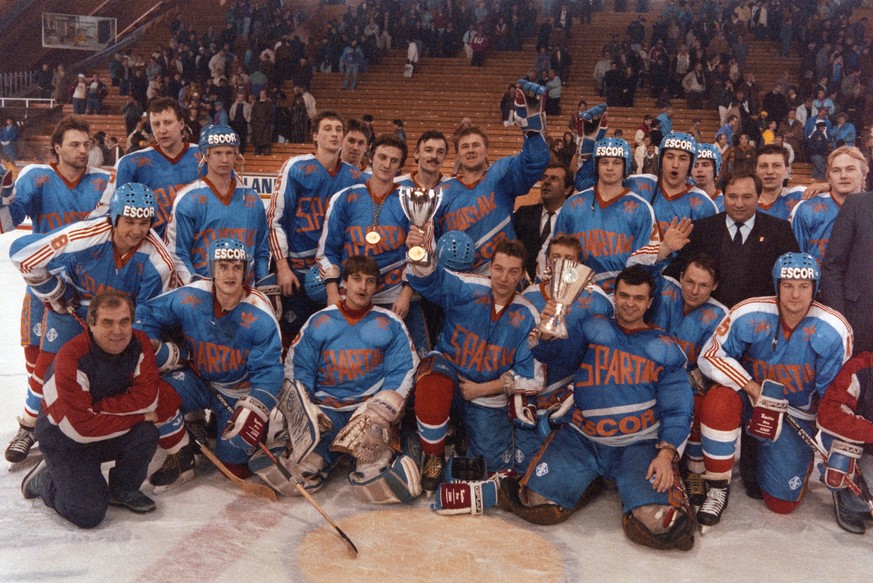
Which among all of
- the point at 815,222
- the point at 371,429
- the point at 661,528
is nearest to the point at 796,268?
the point at 815,222

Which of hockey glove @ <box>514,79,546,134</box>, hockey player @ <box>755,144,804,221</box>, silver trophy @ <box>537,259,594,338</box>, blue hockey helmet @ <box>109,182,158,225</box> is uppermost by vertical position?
hockey glove @ <box>514,79,546,134</box>

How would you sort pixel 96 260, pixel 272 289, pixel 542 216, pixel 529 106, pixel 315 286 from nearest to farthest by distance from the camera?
pixel 96 260
pixel 529 106
pixel 315 286
pixel 272 289
pixel 542 216

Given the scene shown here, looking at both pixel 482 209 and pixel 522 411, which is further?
pixel 482 209

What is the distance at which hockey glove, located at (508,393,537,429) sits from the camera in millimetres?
3787

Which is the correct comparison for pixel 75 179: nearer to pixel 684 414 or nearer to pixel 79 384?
pixel 79 384

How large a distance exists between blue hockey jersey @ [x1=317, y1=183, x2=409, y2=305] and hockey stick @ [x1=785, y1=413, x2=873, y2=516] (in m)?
2.09

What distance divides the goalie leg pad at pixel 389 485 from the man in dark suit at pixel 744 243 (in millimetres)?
1795

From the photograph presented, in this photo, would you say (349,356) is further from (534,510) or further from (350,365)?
(534,510)

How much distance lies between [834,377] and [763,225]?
894 mm

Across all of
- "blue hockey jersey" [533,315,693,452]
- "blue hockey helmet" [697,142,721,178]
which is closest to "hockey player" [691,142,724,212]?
"blue hockey helmet" [697,142,721,178]

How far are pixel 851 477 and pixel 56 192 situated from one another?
4.16m

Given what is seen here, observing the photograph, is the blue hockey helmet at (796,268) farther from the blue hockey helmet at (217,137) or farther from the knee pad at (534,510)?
the blue hockey helmet at (217,137)

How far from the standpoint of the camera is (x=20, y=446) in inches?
154

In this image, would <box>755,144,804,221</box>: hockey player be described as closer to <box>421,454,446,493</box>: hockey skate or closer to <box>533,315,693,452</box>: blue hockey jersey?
<box>533,315,693,452</box>: blue hockey jersey
